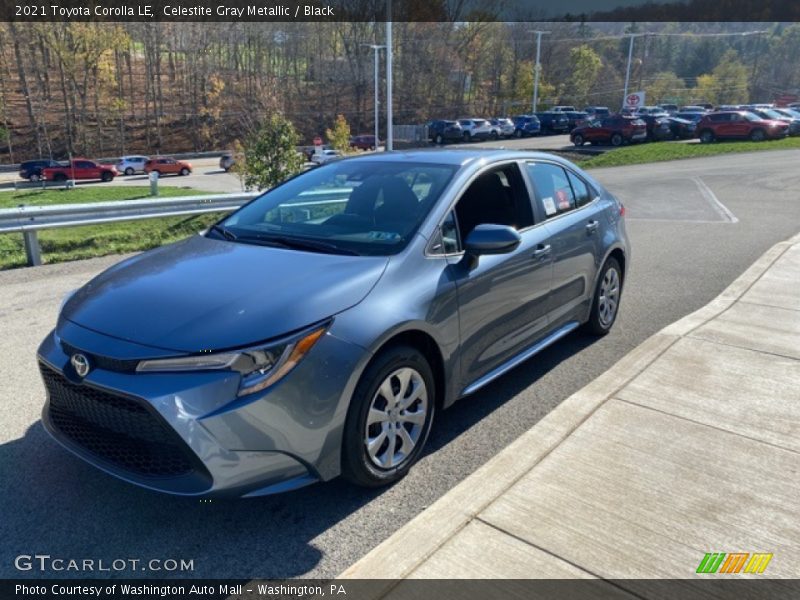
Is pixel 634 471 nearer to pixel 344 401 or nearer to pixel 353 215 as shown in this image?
pixel 344 401

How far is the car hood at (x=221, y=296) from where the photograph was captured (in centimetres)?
275

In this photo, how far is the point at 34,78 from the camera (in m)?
57.9

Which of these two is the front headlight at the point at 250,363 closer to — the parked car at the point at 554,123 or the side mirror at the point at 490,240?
the side mirror at the point at 490,240

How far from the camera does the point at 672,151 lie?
28.8m

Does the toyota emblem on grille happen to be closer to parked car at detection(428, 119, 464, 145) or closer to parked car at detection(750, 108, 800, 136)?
parked car at detection(750, 108, 800, 136)

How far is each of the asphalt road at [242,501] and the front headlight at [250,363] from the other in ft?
2.47

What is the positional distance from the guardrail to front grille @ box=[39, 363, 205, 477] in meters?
5.39

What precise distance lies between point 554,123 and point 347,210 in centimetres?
5010

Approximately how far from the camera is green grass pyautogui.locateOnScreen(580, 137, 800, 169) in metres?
26.4

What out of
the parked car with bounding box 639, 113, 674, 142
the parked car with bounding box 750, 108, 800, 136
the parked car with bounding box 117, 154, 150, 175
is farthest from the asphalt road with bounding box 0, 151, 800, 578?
the parked car with bounding box 117, 154, 150, 175

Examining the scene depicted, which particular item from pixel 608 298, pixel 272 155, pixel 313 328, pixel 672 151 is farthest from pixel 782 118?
pixel 313 328

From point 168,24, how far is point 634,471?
71.5 metres

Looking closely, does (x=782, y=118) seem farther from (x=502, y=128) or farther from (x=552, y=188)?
(x=552, y=188)

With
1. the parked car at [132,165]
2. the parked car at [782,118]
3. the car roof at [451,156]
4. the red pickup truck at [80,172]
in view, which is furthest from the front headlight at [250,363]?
the parked car at [132,165]
